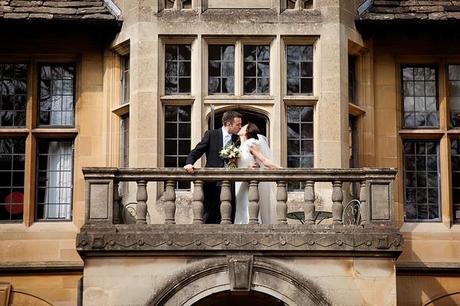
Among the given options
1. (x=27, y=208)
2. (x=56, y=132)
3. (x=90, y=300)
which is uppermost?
(x=56, y=132)

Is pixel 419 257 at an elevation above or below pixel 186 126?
below

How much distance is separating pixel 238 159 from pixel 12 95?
14.3 ft

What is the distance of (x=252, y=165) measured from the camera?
1633cm

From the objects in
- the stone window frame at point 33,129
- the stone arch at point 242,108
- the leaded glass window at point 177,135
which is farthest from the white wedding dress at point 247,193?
the stone window frame at point 33,129

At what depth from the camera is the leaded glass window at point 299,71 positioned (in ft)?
58.7

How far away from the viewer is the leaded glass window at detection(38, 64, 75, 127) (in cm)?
1891

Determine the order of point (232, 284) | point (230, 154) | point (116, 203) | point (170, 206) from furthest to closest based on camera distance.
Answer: point (230, 154) < point (116, 203) < point (170, 206) < point (232, 284)

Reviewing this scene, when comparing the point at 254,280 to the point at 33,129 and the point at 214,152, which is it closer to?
the point at 214,152

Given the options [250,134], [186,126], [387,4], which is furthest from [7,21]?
[387,4]

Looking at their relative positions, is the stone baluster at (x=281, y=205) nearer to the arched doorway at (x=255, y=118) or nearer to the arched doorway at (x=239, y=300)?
the arched doorway at (x=239, y=300)

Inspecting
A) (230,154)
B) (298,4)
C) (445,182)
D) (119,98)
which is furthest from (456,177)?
(119,98)

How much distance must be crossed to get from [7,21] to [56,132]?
5.97 ft

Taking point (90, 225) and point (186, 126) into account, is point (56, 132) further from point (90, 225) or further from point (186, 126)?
point (90, 225)

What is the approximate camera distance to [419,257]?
1828 cm
